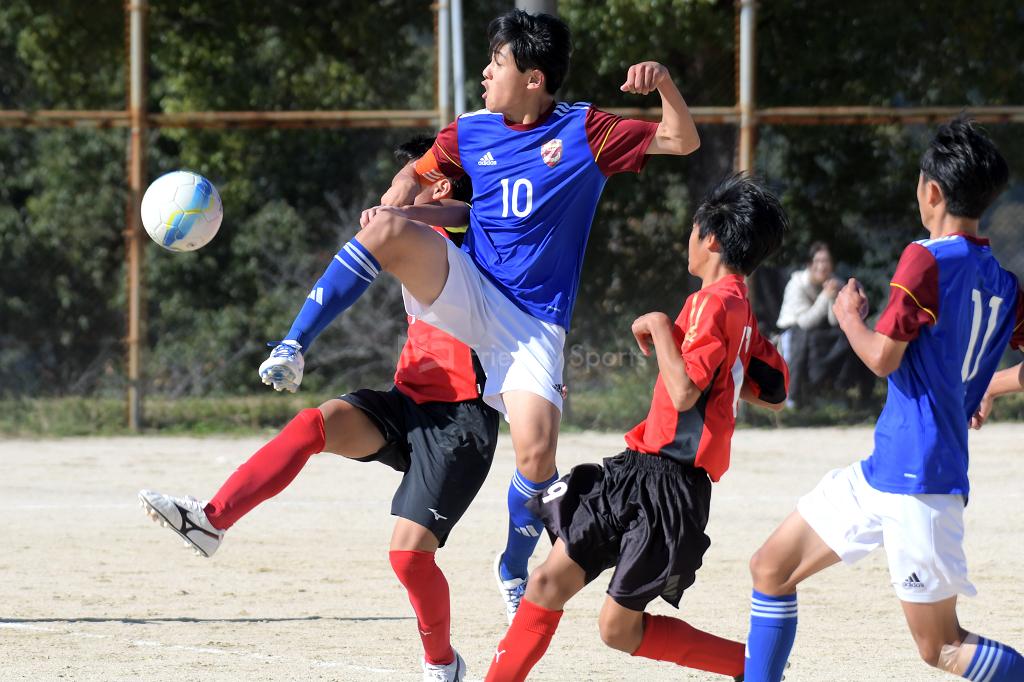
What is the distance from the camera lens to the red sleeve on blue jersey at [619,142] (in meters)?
5.13

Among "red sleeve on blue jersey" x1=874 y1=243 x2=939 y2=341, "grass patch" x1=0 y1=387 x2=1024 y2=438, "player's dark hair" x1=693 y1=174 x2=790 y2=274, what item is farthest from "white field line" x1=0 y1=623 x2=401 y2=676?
"grass patch" x1=0 y1=387 x2=1024 y2=438

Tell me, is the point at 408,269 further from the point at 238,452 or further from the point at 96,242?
the point at 96,242

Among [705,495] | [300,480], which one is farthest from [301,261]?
[705,495]

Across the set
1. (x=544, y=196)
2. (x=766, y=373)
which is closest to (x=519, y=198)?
(x=544, y=196)

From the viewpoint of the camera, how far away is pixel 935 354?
3748mm

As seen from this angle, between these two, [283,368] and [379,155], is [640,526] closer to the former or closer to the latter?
[283,368]

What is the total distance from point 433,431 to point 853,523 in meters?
1.58

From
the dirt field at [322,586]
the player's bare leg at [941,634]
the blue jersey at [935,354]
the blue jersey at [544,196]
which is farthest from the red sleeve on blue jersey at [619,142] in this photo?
the player's bare leg at [941,634]

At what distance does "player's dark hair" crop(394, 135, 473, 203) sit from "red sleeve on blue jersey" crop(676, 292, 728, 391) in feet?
5.44

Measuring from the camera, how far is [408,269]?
15.6 ft

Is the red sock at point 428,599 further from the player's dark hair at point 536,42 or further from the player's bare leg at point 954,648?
the player's dark hair at point 536,42

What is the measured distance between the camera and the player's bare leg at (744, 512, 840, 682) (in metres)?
3.97

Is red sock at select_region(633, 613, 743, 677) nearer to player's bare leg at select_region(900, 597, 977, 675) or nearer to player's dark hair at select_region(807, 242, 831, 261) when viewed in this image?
player's bare leg at select_region(900, 597, 977, 675)

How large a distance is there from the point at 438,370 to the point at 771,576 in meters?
1.49
